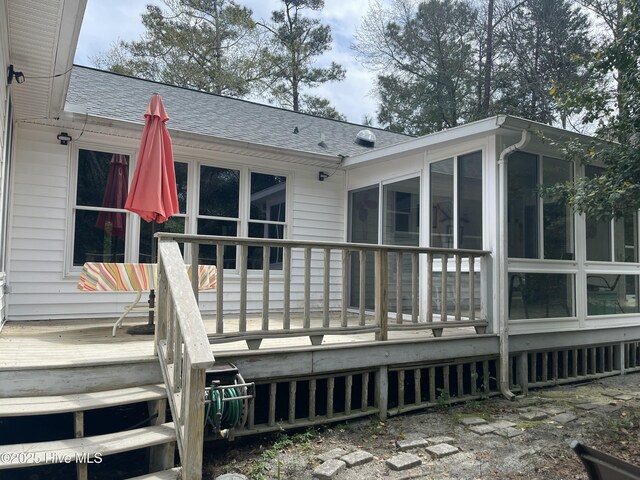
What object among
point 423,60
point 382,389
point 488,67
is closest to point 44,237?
point 382,389

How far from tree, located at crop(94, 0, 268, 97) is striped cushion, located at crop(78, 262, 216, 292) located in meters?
14.6

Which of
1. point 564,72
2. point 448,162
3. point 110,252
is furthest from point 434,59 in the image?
point 110,252

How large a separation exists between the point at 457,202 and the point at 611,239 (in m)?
2.26

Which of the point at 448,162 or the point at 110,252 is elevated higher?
the point at 448,162

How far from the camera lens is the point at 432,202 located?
5.60 metres

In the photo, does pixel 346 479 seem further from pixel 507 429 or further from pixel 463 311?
pixel 463 311

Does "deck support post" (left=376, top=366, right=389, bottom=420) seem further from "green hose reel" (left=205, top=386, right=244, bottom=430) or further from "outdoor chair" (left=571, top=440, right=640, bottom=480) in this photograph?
"outdoor chair" (left=571, top=440, right=640, bottom=480)

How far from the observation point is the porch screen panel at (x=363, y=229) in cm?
641

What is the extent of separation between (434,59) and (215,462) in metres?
18.2

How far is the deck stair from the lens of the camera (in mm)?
2449

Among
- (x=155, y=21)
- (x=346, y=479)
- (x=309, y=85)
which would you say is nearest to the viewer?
(x=346, y=479)

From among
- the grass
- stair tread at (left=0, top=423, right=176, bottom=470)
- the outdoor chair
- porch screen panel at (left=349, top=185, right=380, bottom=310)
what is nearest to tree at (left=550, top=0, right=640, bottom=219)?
porch screen panel at (left=349, top=185, right=380, bottom=310)

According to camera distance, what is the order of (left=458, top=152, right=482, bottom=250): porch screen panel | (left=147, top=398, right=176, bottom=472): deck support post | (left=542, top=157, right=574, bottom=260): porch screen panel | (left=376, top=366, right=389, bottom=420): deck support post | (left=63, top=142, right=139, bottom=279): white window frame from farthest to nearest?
(left=63, top=142, right=139, bottom=279): white window frame, (left=542, top=157, right=574, bottom=260): porch screen panel, (left=458, top=152, right=482, bottom=250): porch screen panel, (left=376, top=366, right=389, bottom=420): deck support post, (left=147, top=398, right=176, bottom=472): deck support post

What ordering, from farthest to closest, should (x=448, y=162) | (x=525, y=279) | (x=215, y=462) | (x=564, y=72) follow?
(x=564, y=72)
(x=448, y=162)
(x=525, y=279)
(x=215, y=462)
